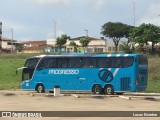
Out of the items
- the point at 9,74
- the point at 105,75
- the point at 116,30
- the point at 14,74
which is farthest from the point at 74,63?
the point at 116,30

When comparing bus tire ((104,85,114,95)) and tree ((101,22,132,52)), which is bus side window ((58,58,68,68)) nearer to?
bus tire ((104,85,114,95))

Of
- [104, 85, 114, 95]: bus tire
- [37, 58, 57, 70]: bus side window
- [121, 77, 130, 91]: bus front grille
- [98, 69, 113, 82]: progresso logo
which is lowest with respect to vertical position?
[104, 85, 114, 95]: bus tire

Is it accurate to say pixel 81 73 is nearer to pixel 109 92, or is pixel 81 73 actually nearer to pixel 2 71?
pixel 109 92

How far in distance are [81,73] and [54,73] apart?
7.42 feet

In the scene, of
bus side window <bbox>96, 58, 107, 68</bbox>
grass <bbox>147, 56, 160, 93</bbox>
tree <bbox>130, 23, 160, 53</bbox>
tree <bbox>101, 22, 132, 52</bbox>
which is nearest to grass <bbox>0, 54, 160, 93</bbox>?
grass <bbox>147, 56, 160, 93</bbox>

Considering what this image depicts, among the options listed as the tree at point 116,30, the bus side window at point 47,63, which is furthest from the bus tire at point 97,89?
the tree at point 116,30

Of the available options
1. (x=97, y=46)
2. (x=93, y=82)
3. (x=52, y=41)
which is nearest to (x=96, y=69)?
(x=93, y=82)

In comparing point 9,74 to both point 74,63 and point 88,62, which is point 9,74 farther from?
point 88,62

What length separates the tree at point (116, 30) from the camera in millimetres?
108688

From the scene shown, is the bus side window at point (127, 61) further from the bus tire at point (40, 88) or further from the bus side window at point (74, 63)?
the bus tire at point (40, 88)

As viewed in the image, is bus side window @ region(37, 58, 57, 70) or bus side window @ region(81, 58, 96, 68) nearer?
bus side window @ region(81, 58, 96, 68)

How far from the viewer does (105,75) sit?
35.0 metres

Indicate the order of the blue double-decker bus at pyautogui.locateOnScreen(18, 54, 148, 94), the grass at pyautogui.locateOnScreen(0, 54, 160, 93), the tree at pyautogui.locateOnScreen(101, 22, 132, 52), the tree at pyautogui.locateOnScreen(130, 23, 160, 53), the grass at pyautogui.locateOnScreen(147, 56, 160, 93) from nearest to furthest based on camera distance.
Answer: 1. the blue double-decker bus at pyautogui.locateOnScreen(18, 54, 148, 94)
2. the grass at pyautogui.locateOnScreen(147, 56, 160, 93)
3. the grass at pyautogui.locateOnScreen(0, 54, 160, 93)
4. the tree at pyautogui.locateOnScreen(130, 23, 160, 53)
5. the tree at pyautogui.locateOnScreen(101, 22, 132, 52)

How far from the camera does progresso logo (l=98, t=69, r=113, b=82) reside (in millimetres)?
Result: 34875
